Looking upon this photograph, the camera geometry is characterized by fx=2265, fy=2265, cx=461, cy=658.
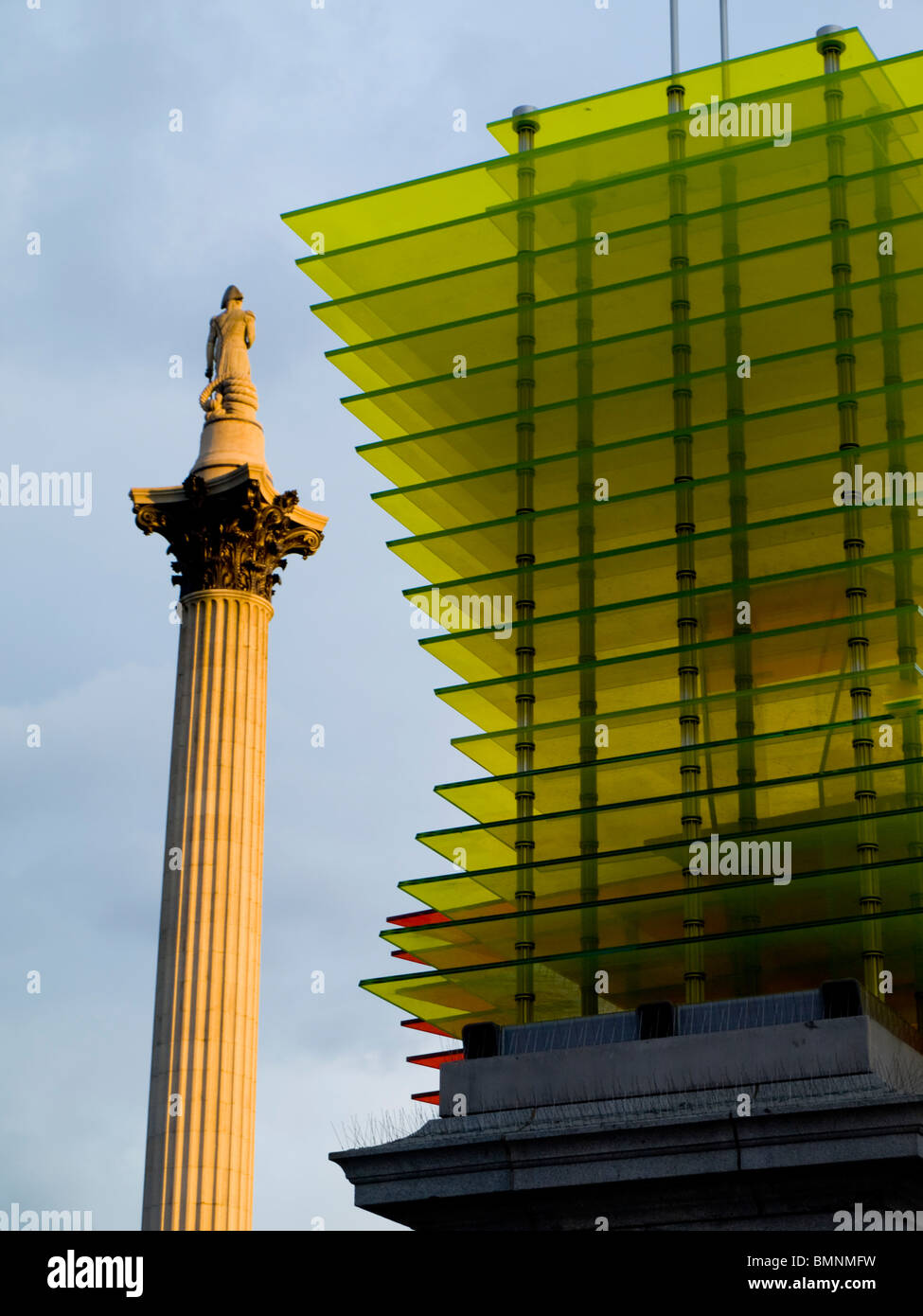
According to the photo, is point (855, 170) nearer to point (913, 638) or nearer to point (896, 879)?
point (913, 638)

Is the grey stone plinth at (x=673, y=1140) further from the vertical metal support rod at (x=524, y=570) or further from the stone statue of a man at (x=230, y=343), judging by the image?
the stone statue of a man at (x=230, y=343)

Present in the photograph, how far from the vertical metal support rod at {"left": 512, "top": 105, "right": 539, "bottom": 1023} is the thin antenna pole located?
2.67 metres

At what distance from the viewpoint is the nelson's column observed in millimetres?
43219

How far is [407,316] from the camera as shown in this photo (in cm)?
3659

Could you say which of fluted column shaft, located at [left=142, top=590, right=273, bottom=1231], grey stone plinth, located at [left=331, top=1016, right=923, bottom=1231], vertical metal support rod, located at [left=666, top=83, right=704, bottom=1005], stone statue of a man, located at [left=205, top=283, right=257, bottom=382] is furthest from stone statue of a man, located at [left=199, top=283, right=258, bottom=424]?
grey stone plinth, located at [left=331, top=1016, right=923, bottom=1231]

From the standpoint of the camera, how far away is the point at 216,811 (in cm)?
4578

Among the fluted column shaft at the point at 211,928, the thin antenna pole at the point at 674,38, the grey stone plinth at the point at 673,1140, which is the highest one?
the thin antenna pole at the point at 674,38

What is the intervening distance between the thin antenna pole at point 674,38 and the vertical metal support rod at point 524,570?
105 inches

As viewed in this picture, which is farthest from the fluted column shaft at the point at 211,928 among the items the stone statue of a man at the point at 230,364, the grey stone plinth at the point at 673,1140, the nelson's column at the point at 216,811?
the grey stone plinth at the point at 673,1140

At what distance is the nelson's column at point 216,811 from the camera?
4322 cm

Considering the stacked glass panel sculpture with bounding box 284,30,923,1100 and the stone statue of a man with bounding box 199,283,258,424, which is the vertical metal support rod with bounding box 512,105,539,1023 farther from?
the stone statue of a man with bounding box 199,283,258,424

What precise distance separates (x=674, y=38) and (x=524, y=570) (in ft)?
32.8
